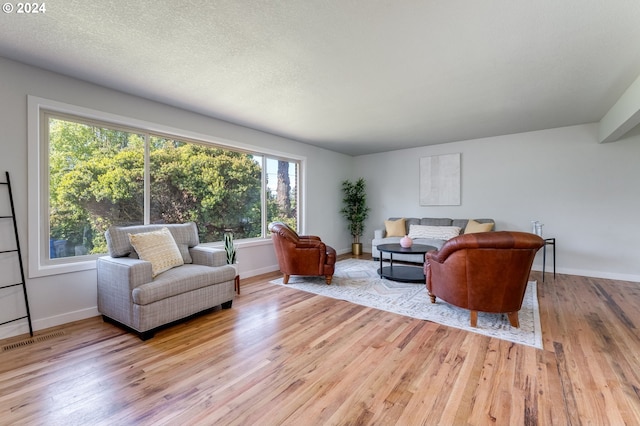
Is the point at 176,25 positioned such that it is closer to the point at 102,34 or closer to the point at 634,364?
the point at 102,34

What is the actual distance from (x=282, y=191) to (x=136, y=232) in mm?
2804

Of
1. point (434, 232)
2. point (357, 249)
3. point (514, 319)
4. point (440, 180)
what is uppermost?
point (440, 180)

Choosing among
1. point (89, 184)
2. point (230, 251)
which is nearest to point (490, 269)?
point (230, 251)

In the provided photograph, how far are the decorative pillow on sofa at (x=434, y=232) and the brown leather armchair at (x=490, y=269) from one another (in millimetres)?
2727

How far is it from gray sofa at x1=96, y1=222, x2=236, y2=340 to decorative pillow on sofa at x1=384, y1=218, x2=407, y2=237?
376 cm

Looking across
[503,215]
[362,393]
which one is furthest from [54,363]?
[503,215]

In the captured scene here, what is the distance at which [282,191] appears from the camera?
5.42 meters

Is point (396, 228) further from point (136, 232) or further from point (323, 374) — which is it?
point (136, 232)

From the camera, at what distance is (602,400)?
5.39 ft

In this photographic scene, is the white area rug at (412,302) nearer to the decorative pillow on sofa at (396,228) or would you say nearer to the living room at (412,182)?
the decorative pillow on sofa at (396,228)

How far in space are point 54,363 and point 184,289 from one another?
0.99 m

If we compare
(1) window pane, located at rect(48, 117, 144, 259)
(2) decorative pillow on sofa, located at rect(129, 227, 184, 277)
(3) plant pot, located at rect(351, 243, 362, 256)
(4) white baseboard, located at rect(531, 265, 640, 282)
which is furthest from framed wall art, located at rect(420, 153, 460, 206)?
(1) window pane, located at rect(48, 117, 144, 259)

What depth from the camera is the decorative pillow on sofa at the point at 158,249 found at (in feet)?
9.10

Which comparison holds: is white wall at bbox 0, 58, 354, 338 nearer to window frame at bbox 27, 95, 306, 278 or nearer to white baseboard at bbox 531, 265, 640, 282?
window frame at bbox 27, 95, 306, 278
